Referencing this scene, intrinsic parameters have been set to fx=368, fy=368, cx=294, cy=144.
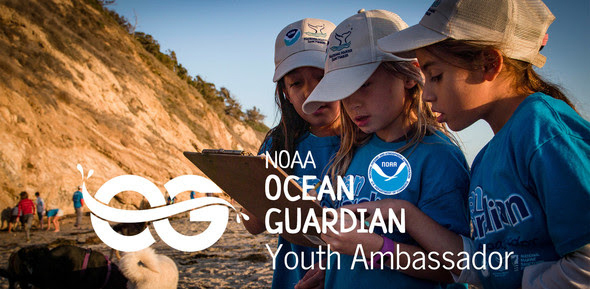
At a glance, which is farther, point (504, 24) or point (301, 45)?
point (301, 45)

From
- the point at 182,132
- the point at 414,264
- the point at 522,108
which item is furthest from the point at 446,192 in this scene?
the point at 182,132

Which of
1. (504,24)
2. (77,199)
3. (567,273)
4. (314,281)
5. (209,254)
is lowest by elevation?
(209,254)

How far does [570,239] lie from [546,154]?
0.21m

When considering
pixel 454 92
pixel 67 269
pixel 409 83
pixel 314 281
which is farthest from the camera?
pixel 67 269

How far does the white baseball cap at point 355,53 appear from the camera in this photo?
1497 mm

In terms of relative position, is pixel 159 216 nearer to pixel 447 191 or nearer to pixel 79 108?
pixel 447 191

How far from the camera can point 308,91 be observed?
210 centimetres

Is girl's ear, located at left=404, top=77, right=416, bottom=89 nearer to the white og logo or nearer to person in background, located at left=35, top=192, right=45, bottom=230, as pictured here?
the white og logo

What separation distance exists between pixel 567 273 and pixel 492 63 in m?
0.64

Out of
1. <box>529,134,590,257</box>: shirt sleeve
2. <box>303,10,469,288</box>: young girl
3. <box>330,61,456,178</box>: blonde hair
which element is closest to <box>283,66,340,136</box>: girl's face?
<box>330,61,456,178</box>: blonde hair

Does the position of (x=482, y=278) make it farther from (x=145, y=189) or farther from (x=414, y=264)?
(x=145, y=189)

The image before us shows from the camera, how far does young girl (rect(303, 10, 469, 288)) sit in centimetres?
A: 135

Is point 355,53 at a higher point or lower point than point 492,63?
higher

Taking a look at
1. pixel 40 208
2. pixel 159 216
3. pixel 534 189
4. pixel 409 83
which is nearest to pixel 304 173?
pixel 409 83
